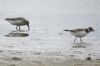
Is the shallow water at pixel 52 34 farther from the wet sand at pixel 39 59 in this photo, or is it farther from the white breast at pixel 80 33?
the wet sand at pixel 39 59

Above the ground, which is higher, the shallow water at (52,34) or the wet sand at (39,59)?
the shallow water at (52,34)

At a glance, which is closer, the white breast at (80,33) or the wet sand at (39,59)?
the wet sand at (39,59)

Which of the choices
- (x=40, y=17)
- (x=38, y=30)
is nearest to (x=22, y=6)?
(x=40, y=17)

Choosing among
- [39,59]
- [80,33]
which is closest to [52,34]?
[80,33]

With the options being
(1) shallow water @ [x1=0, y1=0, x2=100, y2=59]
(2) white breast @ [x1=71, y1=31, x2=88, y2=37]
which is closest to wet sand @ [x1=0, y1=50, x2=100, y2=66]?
(1) shallow water @ [x1=0, y1=0, x2=100, y2=59]

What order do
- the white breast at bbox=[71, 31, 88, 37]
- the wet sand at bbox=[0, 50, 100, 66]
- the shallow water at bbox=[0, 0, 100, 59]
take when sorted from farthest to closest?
1. the white breast at bbox=[71, 31, 88, 37]
2. the shallow water at bbox=[0, 0, 100, 59]
3. the wet sand at bbox=[0, 50, 100, 66]

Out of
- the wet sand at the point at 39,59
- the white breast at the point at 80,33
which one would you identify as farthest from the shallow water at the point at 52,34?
the wet sand at the point at 39,59

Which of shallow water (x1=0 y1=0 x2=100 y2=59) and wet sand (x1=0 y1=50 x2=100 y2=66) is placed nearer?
wet sand (x1=0 y1=50 x2=100 y2=66)

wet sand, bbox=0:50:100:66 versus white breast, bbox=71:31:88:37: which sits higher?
white breast, bbox=71:31:88:37

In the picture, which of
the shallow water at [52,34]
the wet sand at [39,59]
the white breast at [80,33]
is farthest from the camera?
the white breast at [80,33]

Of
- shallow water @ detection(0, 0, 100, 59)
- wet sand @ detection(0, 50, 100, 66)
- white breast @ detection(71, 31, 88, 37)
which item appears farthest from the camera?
white breast @ detection(71, 31, 88, 37)

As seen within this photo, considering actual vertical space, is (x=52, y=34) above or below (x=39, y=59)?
above

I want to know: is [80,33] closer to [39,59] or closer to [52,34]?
[52,34]

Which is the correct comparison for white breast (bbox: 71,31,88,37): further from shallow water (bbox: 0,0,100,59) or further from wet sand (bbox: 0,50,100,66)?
wet sand (bbox: 0,50,100,66)
